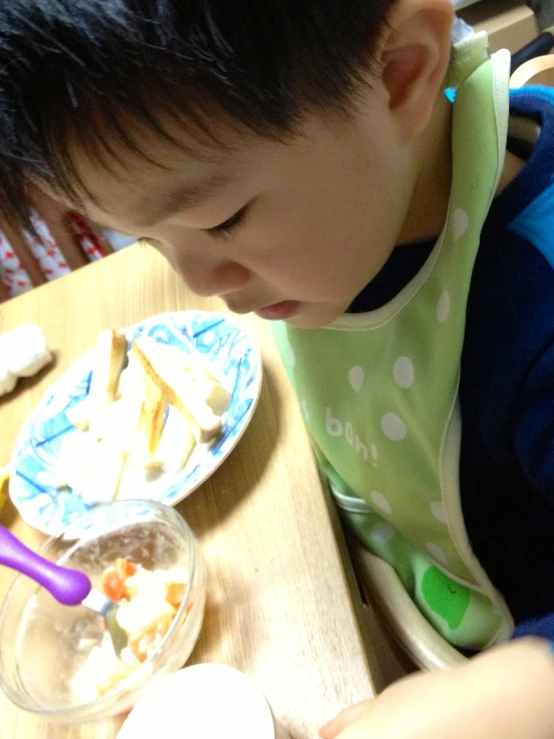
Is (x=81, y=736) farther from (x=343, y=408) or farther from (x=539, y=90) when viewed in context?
(x=539, y=90)

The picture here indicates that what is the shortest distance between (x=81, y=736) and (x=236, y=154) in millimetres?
434

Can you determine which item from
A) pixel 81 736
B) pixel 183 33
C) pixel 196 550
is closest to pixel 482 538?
pixel 196 550

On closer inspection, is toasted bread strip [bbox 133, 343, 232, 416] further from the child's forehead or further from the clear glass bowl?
the child's forehead

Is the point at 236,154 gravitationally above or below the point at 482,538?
above

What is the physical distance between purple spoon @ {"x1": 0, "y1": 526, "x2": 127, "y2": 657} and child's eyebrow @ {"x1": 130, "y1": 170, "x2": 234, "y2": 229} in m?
0.33

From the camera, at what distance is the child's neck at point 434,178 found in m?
0.51

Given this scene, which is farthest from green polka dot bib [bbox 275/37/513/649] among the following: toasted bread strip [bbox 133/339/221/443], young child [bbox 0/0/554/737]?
toasted bread strip [bbox 133/339/221/443]

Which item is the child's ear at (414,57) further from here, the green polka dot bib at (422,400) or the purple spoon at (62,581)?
the purple spoon at (62,581)

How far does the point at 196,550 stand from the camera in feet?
1.78

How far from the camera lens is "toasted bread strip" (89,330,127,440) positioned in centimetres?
74

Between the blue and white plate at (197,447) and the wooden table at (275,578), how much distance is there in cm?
2

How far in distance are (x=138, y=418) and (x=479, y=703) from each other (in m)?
0.45

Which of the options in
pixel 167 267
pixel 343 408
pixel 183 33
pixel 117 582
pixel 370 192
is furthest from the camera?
pixel 167 267

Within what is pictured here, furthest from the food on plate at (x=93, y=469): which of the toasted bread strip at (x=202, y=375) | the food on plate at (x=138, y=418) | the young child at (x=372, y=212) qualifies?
the young child at (x=372, y=212)
